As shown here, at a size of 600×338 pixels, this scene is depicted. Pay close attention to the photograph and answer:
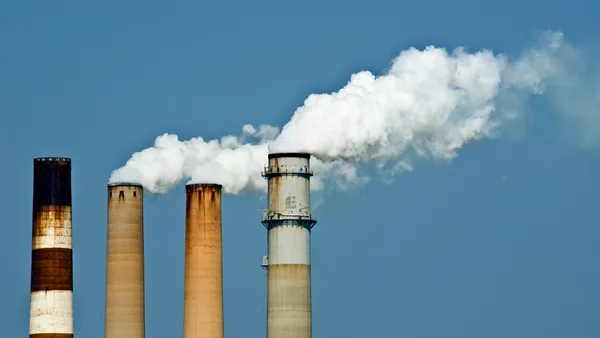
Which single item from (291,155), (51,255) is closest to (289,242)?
(291,155)

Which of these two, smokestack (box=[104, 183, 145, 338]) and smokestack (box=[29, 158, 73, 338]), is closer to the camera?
smokestack (box=[29, 158, 73, 338])

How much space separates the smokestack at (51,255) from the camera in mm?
95812

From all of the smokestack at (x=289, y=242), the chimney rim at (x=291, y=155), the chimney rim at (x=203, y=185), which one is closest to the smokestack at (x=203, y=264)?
the chimney rim at (x=203, y=185)

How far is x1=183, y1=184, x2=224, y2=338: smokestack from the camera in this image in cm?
10300

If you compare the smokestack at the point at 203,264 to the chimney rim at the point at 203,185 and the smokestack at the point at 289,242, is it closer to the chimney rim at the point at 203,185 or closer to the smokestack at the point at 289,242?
the chimney rim at the point at 203,185

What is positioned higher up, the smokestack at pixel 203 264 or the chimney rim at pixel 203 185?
the chimney rim at pixel 203 185

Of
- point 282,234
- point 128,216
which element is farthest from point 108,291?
point 282,234

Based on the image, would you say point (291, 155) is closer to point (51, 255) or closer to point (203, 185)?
point (203, 185)

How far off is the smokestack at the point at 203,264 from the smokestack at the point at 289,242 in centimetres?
506

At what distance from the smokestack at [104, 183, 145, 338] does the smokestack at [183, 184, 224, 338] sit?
8.56ft

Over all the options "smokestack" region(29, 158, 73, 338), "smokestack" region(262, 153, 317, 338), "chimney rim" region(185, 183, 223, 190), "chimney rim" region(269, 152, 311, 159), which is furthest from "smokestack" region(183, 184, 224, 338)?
"smokestack" region(29, 158, 73, 338)

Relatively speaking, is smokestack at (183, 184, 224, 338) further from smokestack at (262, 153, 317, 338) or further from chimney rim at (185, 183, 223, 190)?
smokestack at (262, 153, 317, 338)

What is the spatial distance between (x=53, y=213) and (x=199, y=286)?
10491 millimetres

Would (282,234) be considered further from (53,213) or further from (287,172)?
(53,213)
